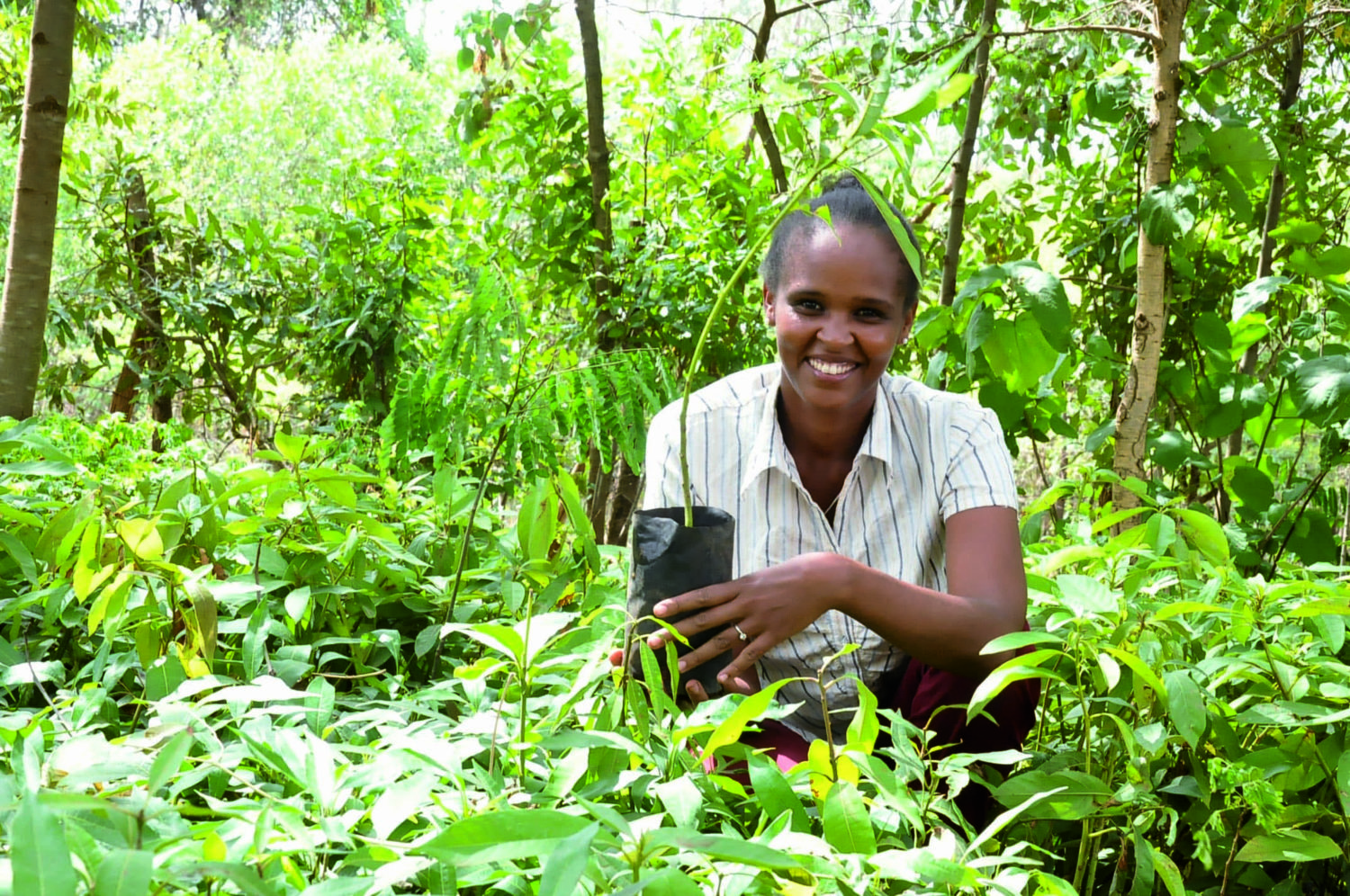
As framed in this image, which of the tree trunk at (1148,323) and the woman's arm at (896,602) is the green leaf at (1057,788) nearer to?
the woman's arm at (896,602)

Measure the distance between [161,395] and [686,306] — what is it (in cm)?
235

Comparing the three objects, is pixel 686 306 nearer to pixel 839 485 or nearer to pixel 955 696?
pixel 839 485

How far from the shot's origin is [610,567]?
1743mm

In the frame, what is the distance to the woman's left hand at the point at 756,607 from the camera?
46.0 inches

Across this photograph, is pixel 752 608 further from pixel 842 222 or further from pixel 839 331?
pixel 842 222

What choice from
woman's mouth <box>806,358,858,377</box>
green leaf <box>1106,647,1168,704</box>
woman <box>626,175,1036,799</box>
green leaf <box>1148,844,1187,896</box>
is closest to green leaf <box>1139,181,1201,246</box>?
woman <box>626,175,1036,799</box>

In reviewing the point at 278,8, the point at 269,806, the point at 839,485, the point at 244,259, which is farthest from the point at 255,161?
the point at 269,806

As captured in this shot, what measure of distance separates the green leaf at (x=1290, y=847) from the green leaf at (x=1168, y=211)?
5.53 feet

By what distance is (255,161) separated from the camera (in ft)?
47.4

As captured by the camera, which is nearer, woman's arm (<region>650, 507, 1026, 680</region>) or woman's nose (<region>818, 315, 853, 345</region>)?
woman's arm (<region>650, 507, 1026, 680</region>)

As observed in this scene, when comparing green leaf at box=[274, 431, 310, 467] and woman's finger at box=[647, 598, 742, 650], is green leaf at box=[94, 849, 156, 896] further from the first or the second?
green leaf at box=[274, 431, 310, 467]

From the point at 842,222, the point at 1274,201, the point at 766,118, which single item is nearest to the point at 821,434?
the point at 842,222

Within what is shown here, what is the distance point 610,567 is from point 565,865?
116cm

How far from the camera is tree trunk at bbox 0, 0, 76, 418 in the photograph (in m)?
2.14
